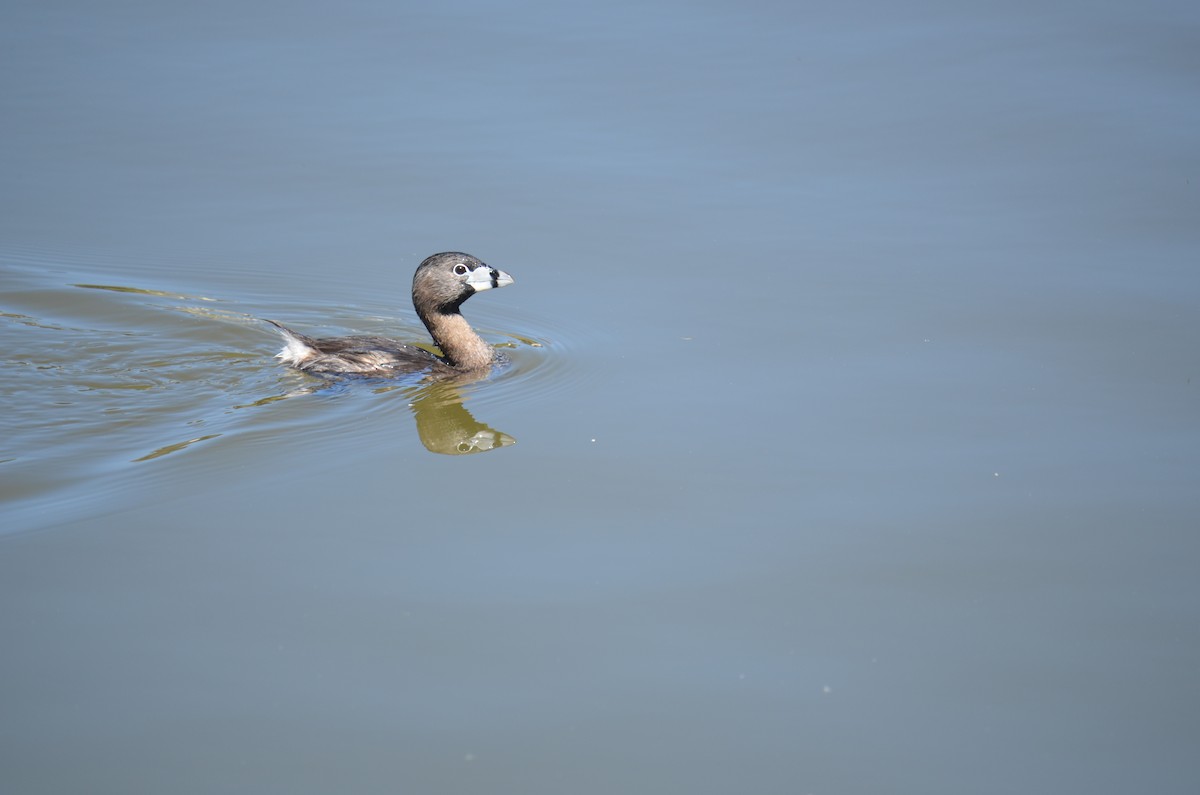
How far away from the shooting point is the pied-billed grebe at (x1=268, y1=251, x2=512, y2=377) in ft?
28.6

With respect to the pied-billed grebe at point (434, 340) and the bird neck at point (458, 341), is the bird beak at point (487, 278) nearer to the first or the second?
the pied-billed grebe at point (434, 340)

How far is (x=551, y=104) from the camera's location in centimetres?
1328

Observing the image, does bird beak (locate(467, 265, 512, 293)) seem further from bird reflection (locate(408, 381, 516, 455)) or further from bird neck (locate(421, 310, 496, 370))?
bird reflection (locate(408, 381, 516, 455))

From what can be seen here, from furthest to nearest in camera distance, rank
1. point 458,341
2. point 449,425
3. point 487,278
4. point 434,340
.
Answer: point 434,340 → point 458,341 → point 487,278 → point 449,425

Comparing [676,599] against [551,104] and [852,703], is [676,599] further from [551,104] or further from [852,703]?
[551,104]

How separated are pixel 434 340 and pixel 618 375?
179 cm

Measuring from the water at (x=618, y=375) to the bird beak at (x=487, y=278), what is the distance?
501mm

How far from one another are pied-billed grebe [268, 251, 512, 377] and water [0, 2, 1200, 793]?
242 mm

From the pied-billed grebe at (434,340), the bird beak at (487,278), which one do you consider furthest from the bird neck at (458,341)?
the bird beak at (487,278)

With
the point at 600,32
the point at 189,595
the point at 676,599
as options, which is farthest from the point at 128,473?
the point at 600,32

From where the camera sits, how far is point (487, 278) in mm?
9094

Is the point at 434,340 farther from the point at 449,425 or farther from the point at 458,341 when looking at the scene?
the point at 449,425

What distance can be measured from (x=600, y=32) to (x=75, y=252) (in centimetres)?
705

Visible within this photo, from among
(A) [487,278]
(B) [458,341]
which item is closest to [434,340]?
(B) [458,341]
